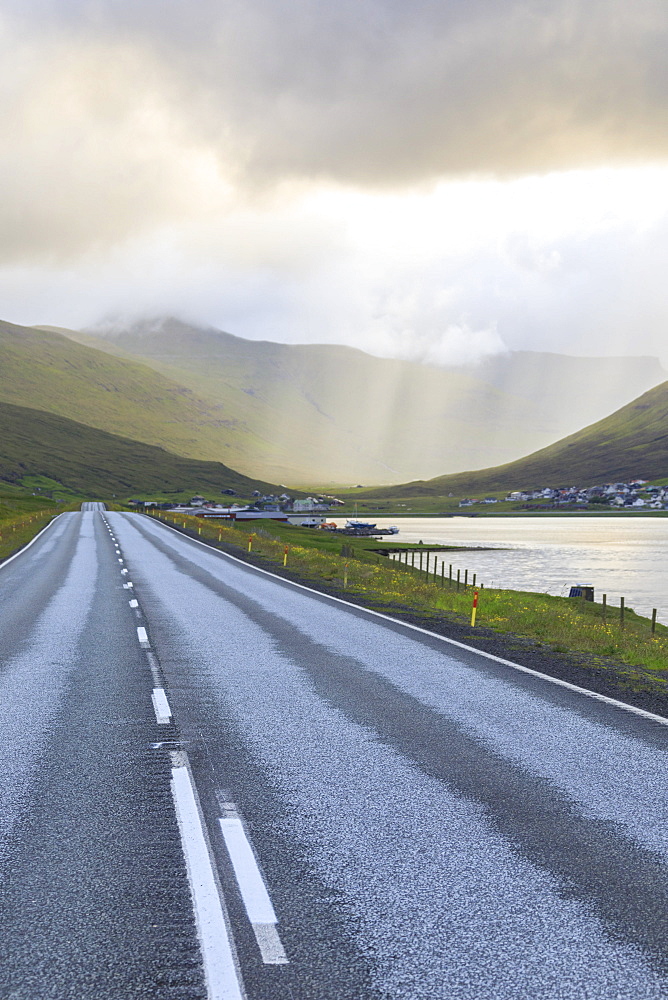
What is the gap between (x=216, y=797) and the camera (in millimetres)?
6590

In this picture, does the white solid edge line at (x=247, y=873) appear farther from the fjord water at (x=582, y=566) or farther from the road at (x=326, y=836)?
the fjord water at (x=582, y=566)

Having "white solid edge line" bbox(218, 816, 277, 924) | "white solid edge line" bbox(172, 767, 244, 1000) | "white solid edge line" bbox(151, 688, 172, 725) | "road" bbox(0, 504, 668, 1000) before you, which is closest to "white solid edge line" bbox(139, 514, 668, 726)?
"road" bbox(0, 504, 668, 1000)

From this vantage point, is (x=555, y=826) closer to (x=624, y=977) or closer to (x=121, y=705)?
(x=624, y=977)

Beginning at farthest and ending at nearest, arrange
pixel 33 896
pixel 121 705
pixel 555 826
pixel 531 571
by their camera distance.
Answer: pixel 531 571, pixel 121 705, pixel 555 826, pixel 33 896

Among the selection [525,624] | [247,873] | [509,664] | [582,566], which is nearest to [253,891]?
[247,873]

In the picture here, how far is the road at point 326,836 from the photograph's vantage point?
4055mm

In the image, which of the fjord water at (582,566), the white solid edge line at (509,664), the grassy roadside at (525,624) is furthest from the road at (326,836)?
the fjord water at (582,566)

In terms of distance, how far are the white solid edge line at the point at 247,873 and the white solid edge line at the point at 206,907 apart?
15cm

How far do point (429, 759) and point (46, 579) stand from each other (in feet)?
75.1

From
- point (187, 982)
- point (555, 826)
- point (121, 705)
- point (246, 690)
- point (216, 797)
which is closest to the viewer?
point (187, 982)

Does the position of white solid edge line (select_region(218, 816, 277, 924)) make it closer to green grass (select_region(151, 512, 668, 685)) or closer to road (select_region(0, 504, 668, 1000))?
road (select_region(0, 504, 668, 1000))

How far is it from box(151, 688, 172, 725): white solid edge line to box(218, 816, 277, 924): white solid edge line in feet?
10.9

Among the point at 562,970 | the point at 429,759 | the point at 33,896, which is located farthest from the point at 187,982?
the point at 429,759

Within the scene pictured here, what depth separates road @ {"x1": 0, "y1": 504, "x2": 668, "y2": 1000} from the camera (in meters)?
4.05
